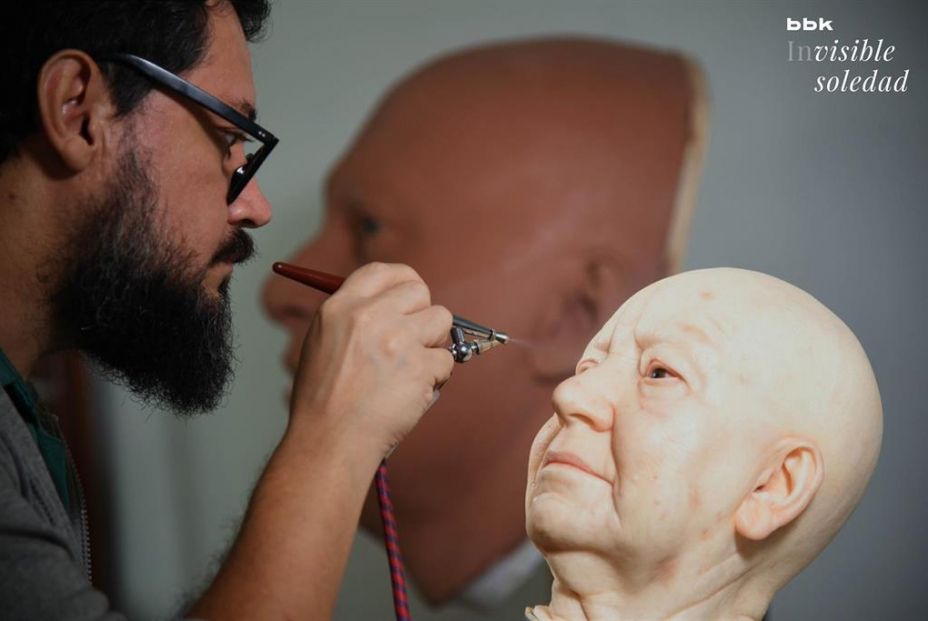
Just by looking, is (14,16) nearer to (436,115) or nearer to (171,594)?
(436,115)

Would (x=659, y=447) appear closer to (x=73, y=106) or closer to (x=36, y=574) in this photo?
(x=36, y=574)

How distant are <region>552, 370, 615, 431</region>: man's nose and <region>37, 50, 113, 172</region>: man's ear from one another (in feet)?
2.21

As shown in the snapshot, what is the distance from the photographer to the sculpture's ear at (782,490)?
1.13 meters

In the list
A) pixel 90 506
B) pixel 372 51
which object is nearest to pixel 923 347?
pixel 372 51

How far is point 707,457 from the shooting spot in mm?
1139

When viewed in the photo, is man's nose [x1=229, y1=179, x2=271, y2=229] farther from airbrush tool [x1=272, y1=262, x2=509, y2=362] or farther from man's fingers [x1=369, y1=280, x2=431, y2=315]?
man's fingers [x1=369, y1=280, x2=431, y2=315]

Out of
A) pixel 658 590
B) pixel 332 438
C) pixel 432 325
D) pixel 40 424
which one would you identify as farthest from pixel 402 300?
pixel 40 424

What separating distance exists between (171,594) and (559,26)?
1.68 metres

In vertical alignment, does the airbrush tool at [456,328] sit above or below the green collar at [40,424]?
above

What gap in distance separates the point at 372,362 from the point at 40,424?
0.55 m

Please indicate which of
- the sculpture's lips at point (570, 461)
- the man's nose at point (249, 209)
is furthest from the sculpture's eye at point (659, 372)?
the man's nose at point (249, 209)

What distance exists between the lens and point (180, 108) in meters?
1.30

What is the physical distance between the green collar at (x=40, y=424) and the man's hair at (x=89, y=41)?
28 centimetres

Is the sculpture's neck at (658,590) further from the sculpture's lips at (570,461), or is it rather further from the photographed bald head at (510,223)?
the photographed bald head at (510,223)
